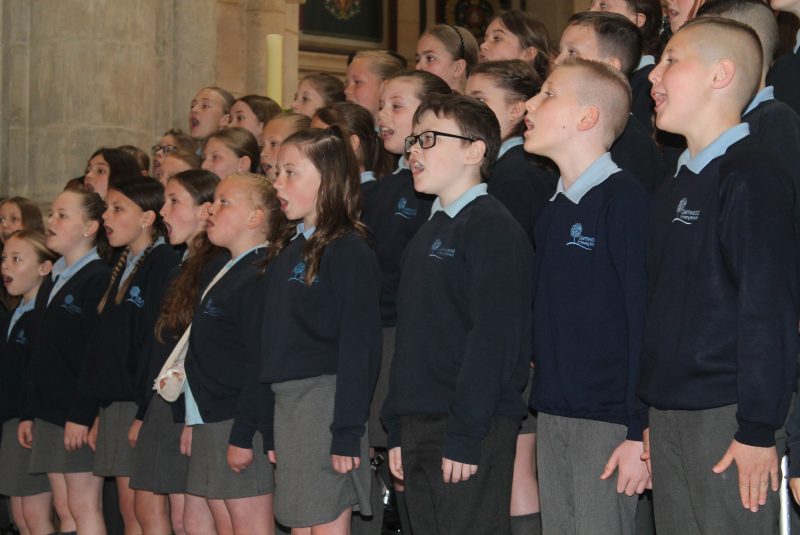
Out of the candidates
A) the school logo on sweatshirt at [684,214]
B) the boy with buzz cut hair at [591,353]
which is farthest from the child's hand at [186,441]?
the school logo on sweatshirt at [684,214]

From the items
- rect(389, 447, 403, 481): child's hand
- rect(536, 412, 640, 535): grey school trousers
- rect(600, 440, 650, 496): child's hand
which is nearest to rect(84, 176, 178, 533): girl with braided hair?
rect(389, 447, 403, 481): child's hand

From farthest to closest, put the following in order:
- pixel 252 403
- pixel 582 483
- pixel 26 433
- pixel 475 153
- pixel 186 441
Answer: pixel 26 433 → pixel 186 441 → pixel 252 403 → pixel 475 153 → pixel 582 483

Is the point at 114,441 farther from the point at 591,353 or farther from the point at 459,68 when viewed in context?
the point at 591,353

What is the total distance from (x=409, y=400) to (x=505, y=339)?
0.39 metres

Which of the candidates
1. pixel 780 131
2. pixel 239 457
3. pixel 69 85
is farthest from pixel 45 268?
pixel 780 131

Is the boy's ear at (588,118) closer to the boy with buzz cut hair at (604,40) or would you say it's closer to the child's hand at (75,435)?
the boy with buzz cut hair at (604,40)

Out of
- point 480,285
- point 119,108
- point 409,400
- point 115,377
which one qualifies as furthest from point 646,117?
point 119,108

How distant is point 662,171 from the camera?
4168 millimetres

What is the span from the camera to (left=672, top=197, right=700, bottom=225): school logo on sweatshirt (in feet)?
10.4

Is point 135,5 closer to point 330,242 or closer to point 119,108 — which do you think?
point 119,108

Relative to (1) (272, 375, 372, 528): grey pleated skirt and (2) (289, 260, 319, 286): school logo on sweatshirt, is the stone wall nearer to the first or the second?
(2) (289, 260, 319, 286): school logo on sweatshirt

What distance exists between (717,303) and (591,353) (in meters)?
0.52

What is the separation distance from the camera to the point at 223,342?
15.8 feet

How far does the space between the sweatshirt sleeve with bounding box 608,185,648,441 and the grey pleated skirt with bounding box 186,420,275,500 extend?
5.82 feet
